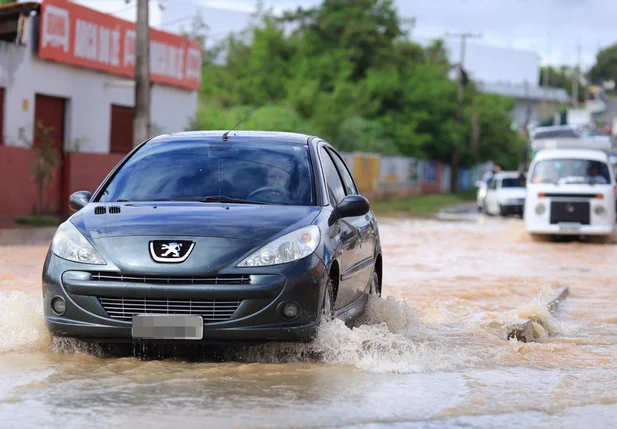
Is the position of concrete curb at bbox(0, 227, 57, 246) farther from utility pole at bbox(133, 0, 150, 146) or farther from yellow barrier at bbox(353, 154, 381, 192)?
yellow barrier at bbox(353, 154, 381, 192)

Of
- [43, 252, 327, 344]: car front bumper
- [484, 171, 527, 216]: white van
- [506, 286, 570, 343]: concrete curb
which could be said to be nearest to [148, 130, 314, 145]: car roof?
[43, 252, 327, 344]: car front bumper

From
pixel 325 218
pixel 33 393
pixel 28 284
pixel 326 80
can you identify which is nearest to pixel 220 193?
pixel 325 218

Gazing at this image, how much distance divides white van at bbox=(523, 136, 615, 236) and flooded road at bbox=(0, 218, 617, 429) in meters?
13.1

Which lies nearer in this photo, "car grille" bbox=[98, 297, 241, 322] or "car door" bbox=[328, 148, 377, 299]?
"car grille" bbox=[98, 297, 241, 322]

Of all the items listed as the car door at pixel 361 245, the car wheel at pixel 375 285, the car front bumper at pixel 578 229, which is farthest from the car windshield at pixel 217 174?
the car front bumper at pixel 578 229

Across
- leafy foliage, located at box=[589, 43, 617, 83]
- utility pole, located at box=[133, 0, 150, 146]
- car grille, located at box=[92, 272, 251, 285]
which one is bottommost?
car grille, located at box=[92, 272, 251, 285]

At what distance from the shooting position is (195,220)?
809 cm

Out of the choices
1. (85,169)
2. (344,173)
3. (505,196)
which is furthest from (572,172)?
(344,173)

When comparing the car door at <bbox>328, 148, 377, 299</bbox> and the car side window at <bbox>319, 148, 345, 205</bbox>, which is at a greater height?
the car side window at <bbox>319, 148, 345, 205</bbox>

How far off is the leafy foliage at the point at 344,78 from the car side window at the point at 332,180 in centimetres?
4131

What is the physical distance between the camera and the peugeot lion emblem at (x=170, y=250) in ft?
25.6

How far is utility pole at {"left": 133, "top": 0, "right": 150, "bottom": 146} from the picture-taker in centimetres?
2580

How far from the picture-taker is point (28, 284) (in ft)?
44.9

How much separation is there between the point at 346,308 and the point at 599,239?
18817 mm
